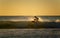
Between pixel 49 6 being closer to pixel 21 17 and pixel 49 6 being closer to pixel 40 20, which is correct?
pixel 40 20

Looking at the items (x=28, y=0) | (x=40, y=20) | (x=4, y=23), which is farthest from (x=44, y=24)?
(x=4, y=23)

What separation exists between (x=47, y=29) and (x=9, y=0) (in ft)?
1.65

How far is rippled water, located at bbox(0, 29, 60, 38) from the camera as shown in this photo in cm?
93

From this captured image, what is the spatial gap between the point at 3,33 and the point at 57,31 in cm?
54

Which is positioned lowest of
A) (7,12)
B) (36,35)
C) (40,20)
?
(36,35)

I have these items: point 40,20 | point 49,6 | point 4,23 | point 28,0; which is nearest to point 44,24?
point 40,20

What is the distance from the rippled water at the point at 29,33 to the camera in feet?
3.06

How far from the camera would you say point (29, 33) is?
0.94 m

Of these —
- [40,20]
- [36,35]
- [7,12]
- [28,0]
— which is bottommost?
[36,35]

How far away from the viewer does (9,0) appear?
1.00 metres

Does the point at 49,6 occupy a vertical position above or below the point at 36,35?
above

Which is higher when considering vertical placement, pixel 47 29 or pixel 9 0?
pixel 9 0

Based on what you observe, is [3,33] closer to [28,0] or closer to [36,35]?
[36,35]

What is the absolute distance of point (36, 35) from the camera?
3.10 feet
